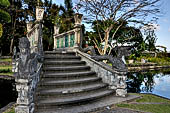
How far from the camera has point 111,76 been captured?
15.6 ft

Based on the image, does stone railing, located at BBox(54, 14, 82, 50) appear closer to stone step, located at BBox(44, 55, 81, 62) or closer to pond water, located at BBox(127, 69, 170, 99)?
stone step, located at BBox(44, 55, 81, 62)

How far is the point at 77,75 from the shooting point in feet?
15.4

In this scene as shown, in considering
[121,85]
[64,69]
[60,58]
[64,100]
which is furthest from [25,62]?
[121,85]

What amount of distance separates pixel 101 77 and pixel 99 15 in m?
12.0

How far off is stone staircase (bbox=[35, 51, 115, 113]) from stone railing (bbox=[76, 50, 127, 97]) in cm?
18

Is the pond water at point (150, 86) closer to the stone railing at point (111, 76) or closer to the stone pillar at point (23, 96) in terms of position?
the stone railing at point (111, 76)

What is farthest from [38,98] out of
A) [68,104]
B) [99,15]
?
[99,15]

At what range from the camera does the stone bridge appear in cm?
294

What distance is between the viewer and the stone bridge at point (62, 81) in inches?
116

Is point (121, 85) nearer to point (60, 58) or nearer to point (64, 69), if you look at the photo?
point (64, 69)

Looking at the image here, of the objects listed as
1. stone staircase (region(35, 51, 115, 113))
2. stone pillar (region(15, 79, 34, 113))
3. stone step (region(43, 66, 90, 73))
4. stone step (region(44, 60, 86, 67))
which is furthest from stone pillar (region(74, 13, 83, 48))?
stone pillar (region(15, 79, 34, 113))

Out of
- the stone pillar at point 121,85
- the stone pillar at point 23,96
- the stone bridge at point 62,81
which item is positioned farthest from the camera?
the stone pillar at point 121,85

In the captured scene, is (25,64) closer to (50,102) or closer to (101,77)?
(50,102)

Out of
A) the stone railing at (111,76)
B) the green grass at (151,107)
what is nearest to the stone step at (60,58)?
the stone railing at (111,76)
